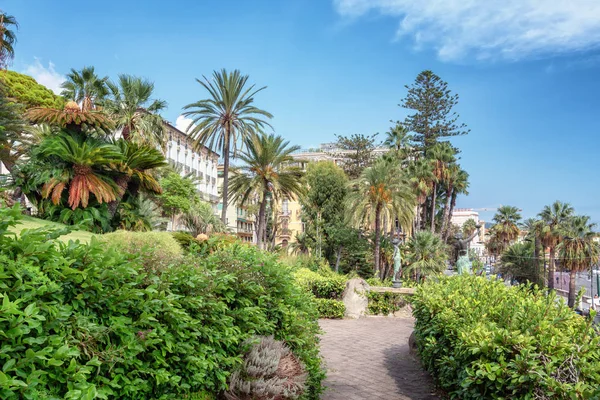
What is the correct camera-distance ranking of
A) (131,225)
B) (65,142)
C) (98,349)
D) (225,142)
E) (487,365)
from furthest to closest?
1. (225,142)
2. (131,225)
3. (65,142)
4. (487,365)
5. (98,349)

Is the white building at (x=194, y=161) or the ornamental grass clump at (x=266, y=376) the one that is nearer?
the ornamental grass clump at (x=266, y=376)

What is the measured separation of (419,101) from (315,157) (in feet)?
84.0

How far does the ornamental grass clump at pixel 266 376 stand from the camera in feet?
14.3

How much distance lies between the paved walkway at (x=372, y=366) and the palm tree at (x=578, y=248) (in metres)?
35.5

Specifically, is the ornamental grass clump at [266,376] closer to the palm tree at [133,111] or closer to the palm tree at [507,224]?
the palm tree at [133,111]

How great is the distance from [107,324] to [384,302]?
51.6 ft

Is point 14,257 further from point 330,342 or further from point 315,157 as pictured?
point 315,157

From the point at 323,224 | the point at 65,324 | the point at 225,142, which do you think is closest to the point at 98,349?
the point at 65,324

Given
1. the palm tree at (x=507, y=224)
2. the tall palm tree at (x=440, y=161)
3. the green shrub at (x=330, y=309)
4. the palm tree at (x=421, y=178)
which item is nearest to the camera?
the green shrub at (x=330, y=309)


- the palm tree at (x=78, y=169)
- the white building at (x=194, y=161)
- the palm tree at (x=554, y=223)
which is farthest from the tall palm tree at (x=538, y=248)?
the palm tree at (x=78, y=169)

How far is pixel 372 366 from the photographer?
9086mm

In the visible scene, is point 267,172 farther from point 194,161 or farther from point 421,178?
point 194,161

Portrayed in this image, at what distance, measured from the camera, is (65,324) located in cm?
280

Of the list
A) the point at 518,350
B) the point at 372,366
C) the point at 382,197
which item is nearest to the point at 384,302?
the point at 372,366
